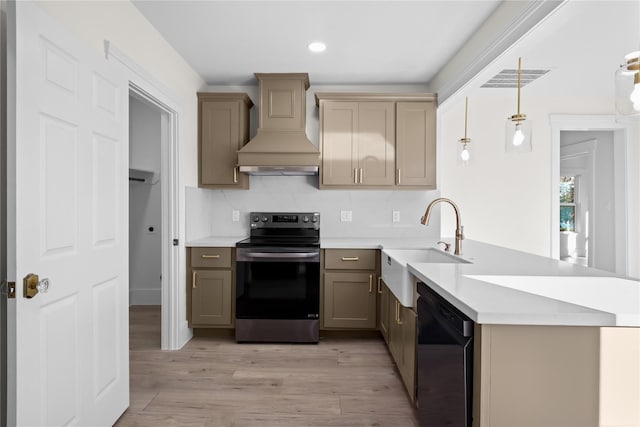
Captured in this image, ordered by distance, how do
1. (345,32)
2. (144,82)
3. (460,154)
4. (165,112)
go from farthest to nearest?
(460,154) < (165,112) < (345,32) < (144,82)

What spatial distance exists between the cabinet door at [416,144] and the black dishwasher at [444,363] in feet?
6.75

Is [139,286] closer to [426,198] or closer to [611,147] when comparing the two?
[426,198]

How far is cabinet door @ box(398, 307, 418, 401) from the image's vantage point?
2.12 meters

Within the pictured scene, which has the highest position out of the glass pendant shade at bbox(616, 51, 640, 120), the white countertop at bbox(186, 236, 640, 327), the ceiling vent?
the ceiling vent

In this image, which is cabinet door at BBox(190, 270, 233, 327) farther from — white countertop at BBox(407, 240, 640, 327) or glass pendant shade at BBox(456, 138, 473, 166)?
glass pendant shade at BBox(456, 138, 473, 166)

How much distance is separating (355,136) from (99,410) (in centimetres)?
285

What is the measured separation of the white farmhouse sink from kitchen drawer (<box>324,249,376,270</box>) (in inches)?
7.0

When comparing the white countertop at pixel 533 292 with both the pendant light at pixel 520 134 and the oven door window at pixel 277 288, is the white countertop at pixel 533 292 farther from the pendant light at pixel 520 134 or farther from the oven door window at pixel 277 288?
the oven door window at pixel 277 288

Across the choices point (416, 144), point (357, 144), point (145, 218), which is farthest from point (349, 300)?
point (145, 218)

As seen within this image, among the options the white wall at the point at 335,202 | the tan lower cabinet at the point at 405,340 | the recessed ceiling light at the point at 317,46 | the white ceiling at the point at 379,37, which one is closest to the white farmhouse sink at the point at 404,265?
the tan lower cabinet at the point at 405,340

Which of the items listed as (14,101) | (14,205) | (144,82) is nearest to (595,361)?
(14,205)

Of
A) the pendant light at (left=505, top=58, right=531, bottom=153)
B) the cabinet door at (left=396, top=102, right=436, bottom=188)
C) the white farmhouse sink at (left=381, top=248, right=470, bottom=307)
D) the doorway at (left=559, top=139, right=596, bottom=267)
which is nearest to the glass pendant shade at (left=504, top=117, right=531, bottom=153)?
the pendant light at (left=505, top=58, right=531, bottom=153)

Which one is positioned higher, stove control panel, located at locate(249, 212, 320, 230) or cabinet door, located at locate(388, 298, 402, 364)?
stove control panel, located at locate(249, 212, 320, 230)

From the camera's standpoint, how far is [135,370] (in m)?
2.78
